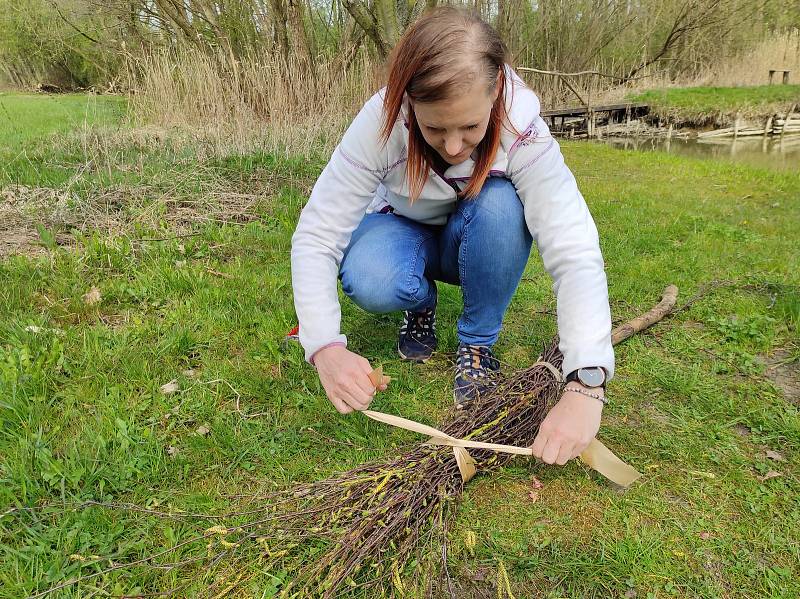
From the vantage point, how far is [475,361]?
2.18 meters

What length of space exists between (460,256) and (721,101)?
17.2m

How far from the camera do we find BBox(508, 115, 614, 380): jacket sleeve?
4.64 feet

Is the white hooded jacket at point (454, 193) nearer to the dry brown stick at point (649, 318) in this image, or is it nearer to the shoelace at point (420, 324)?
the shoelace at point (420, 324)

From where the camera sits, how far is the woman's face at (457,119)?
4.61ft

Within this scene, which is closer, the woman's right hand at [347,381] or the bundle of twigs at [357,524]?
the bundle of twigs at [357,524]

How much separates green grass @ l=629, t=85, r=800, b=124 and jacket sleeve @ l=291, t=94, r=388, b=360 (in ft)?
56.4

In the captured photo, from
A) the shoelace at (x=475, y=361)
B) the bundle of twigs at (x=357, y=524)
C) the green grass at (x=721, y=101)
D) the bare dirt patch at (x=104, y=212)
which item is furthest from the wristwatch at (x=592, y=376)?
the green grass at (x=721, y=101)

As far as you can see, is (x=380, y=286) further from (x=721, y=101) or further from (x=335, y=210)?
(x=721, y=101)

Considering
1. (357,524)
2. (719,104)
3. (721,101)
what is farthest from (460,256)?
(721,101)

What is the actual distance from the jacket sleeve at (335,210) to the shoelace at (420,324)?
698 mm

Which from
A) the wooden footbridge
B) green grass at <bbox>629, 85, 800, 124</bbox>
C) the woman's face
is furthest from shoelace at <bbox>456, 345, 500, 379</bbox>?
green grass at <bbox>629, 85, 800, 124</bbox>

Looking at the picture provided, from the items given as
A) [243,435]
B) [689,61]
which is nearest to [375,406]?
[243,435]

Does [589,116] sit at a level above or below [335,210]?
below

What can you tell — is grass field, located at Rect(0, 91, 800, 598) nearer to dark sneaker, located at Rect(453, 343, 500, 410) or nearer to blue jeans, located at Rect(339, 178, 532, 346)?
dark sneaker, located at Rect(453, 343, 500, 410)
